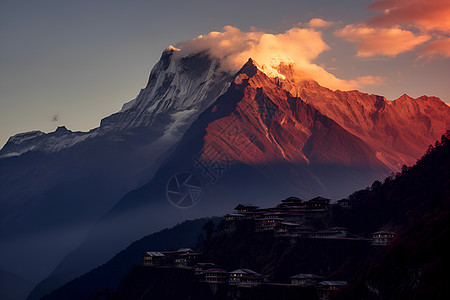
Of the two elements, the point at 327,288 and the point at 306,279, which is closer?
the point at 327,288

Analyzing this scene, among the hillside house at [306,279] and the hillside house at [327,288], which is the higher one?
the hillside house at [306,279]

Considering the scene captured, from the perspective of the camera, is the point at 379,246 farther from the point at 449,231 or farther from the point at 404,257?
the point at 449,231

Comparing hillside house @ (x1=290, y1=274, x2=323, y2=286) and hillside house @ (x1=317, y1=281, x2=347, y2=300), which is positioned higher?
hillside house @ (x1=290, y1=274, x2=323, y2=286)

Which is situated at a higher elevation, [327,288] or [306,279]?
[306,279]

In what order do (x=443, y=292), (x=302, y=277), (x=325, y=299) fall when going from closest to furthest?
1. (x=443, y=292)
2. (x=325, y=299)
3. (x=302, y=277)

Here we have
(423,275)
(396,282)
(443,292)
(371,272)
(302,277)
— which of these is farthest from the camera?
(302,277)

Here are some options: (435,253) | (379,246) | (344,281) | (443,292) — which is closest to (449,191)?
(379,246)

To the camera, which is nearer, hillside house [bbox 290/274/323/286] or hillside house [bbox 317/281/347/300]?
hillside house [bbox 317/281/347/300]

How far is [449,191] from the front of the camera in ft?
647

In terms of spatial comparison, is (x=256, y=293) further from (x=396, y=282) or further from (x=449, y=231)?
(x=449, y=231)

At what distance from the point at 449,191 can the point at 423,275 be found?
2723 inches

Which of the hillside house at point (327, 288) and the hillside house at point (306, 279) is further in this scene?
the hillside house at point (306, 279)

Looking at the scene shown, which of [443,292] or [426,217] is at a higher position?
[426,217]

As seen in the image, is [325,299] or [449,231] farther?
[325,299]
